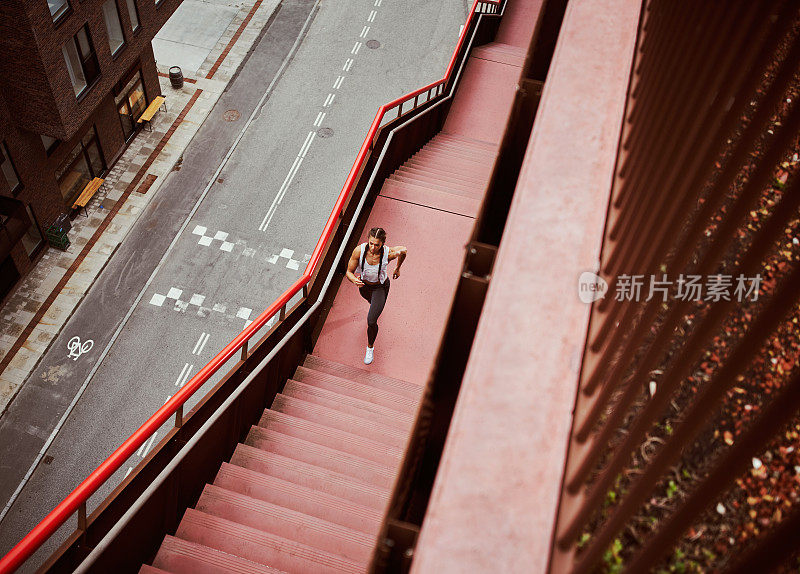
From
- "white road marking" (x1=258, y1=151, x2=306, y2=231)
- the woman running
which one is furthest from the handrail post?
"white road marking" (x1=258, y1=151, x2=306, y2=231)

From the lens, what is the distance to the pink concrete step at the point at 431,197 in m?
11.2

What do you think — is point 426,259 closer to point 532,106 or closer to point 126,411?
point 532,106

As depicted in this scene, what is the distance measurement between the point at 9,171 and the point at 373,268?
1104cm

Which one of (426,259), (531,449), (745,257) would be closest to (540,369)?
(531,449)

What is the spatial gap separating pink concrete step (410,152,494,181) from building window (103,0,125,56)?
29.1 ft

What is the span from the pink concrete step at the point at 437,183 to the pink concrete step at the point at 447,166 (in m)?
0.60

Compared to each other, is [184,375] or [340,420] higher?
[340,420]

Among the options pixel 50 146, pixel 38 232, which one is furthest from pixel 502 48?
pixel 38 232

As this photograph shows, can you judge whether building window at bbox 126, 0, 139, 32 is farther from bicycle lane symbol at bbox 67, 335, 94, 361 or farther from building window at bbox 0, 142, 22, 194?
bicycle lane symbol at bbox 67, 335, 94, 361

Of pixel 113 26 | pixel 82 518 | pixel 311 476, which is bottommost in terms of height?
pixel 113 26

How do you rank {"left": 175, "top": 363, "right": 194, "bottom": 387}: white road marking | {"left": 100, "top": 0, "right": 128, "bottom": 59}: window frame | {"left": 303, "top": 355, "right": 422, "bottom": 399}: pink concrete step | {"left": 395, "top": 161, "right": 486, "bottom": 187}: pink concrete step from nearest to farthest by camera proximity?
{"left": 303, "top": 355, "right": 422, "bottom": 399}: pink concrete step, {"left": 395, "top": 161, "right": 486, "bottom": 187}: pink concrete step, {"left": 175, "top": 363, "right": 194, "bottom": 387}: white road marking, {"left": 100, "top": 0, "right": 128, "bottom": 59}: window frame

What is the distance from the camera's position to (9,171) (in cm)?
1504

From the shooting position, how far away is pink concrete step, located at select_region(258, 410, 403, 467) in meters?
7.72

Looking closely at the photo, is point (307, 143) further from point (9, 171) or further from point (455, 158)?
point (9, 171)
